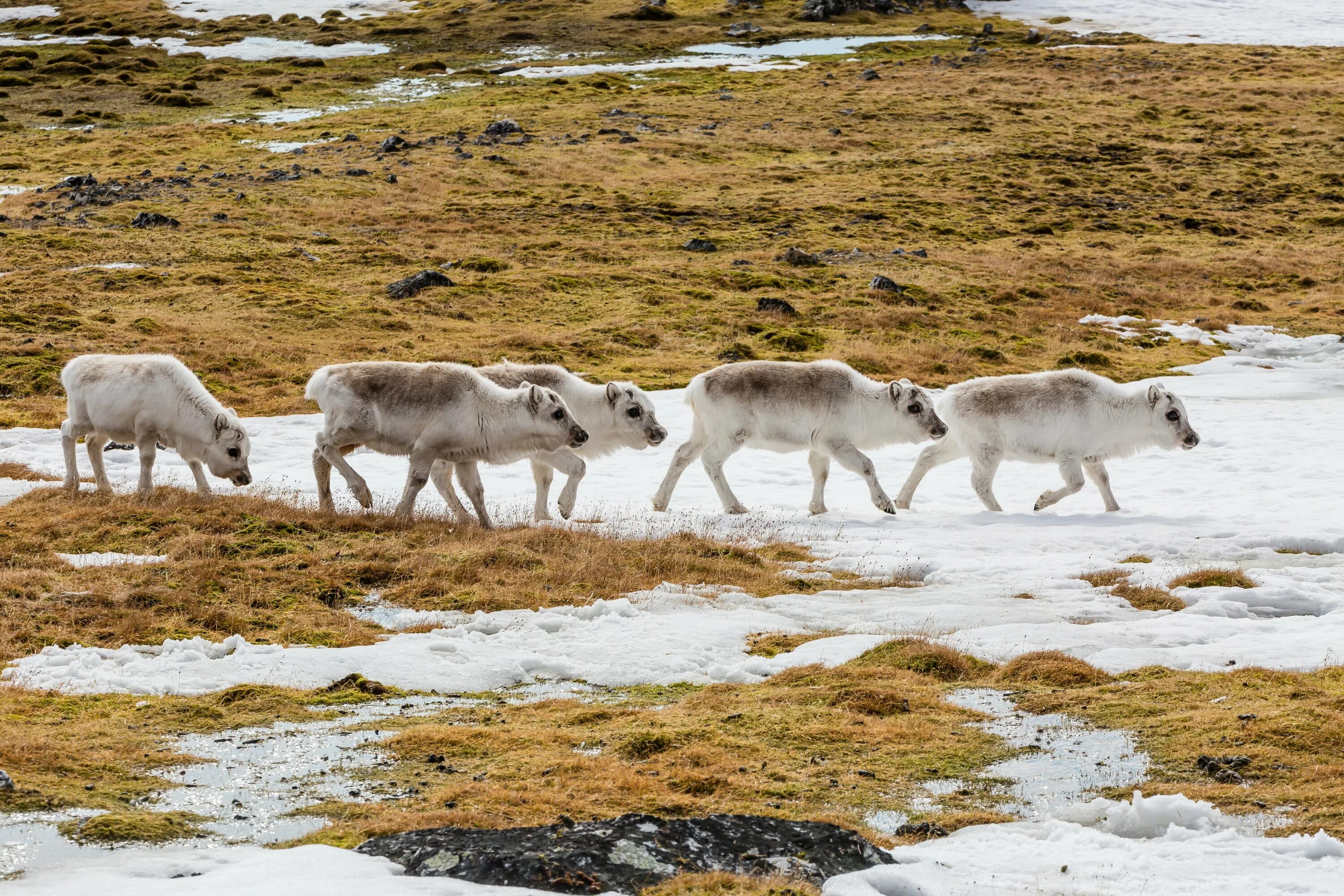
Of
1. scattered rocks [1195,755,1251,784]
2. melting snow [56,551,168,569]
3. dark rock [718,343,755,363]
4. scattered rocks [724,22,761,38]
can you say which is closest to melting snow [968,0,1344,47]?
scattered rocks [724,22,761,38]

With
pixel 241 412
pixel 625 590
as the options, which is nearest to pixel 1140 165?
pixel 241 412

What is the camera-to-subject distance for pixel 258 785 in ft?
26.5

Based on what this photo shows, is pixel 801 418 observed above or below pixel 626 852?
below

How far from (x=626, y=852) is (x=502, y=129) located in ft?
202

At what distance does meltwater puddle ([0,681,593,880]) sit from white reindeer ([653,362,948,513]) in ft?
32.4

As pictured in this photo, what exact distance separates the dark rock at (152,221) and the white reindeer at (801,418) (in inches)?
1264

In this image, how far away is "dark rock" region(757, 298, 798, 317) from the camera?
38.7 meters

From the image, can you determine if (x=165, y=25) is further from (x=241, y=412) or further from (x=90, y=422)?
(x=90, y=422)

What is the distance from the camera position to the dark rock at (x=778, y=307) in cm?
3866

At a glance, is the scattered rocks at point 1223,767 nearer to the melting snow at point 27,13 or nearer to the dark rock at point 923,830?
the dark rock at point 923,830

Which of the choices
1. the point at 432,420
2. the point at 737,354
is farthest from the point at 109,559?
the point at 737,354

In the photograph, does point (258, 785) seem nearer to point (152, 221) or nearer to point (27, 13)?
point (152, 221)

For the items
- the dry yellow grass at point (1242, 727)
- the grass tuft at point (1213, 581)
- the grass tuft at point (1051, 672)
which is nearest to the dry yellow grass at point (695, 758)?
the grass tuft at point (1051, 672)

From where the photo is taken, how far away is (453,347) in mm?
33312
